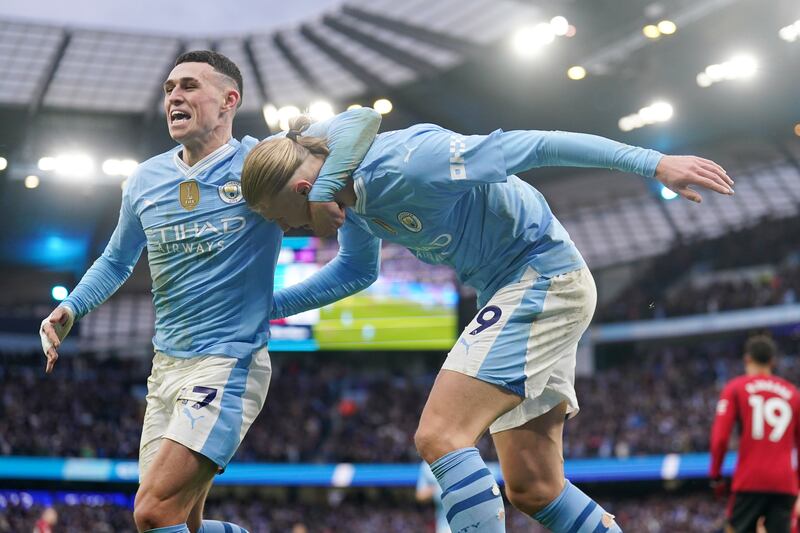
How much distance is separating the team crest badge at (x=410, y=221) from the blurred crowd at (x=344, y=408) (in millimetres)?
21834

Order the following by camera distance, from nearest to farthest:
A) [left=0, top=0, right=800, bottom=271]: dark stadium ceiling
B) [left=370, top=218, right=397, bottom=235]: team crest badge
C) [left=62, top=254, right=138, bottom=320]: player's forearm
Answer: [left=370, top=218, right=397, bottom=235]: team crest badge
[left=62, top=254, right=138, bottom=320]: player's forearm
[left=0, top=0, right=800, bottom=271]: dark stadium ceiling

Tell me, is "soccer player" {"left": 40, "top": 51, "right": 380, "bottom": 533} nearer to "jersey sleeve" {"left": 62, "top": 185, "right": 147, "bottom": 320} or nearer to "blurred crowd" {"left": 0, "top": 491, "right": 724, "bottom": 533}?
"jersey sleeve" {"left": 62, "top": 185, "right": 147, "bottom": 320}

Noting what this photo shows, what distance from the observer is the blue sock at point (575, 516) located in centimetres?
321

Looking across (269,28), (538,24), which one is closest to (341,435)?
(269,28)

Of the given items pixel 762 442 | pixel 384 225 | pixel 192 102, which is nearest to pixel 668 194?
pixel 384 225

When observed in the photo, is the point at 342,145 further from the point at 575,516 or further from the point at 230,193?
the point at 575,516

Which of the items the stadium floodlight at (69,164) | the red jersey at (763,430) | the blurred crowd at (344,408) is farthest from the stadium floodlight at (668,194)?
the blurred crowd at (344,408)

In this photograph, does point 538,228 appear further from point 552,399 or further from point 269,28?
point 269,28

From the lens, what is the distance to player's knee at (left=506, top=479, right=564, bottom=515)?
328 centimetres

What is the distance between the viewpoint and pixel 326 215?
2881 millimetres

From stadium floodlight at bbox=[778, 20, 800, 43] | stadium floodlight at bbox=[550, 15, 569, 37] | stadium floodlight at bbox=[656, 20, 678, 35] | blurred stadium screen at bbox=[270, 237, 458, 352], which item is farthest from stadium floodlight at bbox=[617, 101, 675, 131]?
blurred stadium screen at bbox=[270, 237, 458, 352]

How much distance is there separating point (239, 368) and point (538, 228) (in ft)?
4.04

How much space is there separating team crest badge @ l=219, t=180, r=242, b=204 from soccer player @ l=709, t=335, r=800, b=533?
10.8ft

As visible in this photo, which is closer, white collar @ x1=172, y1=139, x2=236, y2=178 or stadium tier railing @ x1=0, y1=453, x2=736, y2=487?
white collar @ x1=172, y1=139, x2=236, y2=178
